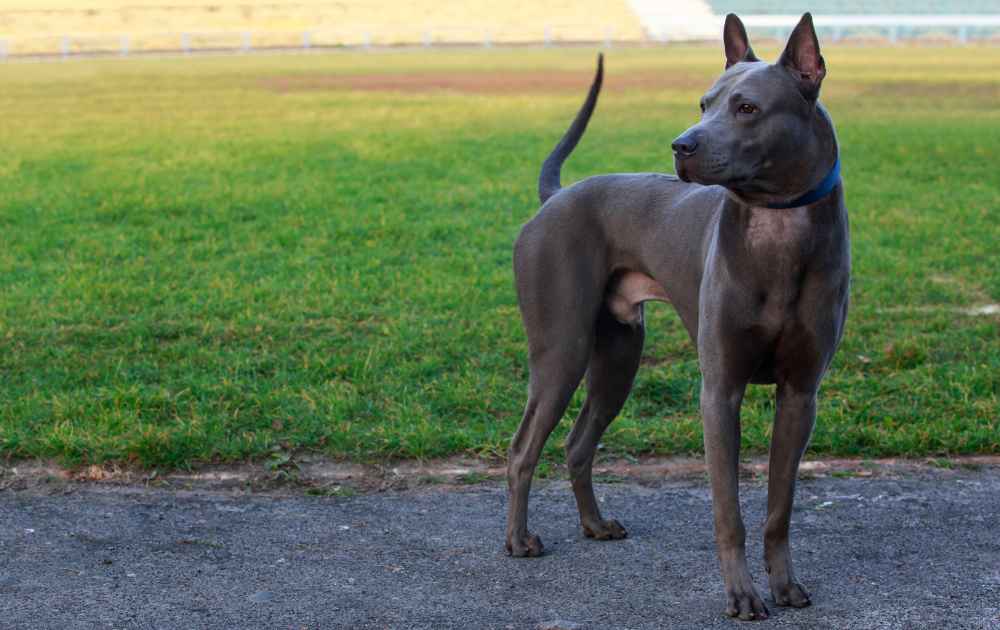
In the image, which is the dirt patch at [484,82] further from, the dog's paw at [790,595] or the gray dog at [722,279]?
the dog's paw at [790,595]

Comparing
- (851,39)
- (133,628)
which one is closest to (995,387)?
(133,628)

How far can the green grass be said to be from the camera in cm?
615

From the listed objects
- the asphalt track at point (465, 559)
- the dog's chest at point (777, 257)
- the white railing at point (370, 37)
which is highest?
the dog's chest at point (777, 257)

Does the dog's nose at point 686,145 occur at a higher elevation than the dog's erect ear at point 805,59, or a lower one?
lower

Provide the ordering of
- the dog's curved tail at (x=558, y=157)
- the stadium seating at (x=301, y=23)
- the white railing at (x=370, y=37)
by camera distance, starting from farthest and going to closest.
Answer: the stadium seating at (x=301, y=23) < the white railing at (x=370, y=37) < the dog's curved tail at (x=558, y=157)

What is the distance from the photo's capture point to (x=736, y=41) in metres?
4.23

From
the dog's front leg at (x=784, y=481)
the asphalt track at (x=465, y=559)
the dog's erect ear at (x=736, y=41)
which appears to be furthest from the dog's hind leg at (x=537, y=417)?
the dog's erect ear at (x=736, y=41)

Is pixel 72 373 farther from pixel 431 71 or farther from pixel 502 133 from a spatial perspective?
pixel 431 71

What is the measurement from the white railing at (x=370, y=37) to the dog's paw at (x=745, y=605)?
4294 centimetres

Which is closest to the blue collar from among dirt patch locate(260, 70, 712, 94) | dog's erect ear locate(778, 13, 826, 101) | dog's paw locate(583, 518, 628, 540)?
dog's erect ear locate(778, 13, 826, 101)

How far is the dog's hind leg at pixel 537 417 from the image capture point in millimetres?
4676

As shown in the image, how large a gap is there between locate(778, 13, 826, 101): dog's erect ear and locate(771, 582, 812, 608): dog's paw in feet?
5.00

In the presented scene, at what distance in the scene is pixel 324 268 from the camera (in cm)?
984

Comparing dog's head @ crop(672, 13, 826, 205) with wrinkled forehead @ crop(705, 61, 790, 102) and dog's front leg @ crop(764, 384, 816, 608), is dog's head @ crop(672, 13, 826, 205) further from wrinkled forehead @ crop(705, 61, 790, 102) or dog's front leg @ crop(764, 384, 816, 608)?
dog's front leg @ crop(764, 384, 816, 608)
